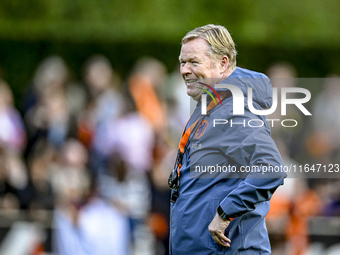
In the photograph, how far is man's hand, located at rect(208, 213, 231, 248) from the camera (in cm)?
291

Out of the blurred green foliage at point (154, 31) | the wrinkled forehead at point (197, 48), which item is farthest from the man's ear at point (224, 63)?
the blurred green foliage at point (154, 31)

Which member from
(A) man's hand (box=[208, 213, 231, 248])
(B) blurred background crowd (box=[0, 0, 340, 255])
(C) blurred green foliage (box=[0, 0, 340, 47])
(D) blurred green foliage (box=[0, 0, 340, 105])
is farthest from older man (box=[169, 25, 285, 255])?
(C) blurred green foliage (box=[0, 0, 340, 47])

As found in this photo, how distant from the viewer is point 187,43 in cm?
328

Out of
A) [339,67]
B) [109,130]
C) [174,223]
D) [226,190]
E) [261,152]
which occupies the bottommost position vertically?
[174,223]

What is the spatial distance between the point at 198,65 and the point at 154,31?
833 cm

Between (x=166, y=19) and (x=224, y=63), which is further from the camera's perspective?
(x=166, y=19)

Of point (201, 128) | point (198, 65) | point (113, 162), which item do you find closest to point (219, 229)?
point (201, 128)

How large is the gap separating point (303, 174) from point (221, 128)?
4098mm

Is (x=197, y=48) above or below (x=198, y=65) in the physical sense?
above

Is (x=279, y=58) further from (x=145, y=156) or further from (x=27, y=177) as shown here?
(x=27, y=177)

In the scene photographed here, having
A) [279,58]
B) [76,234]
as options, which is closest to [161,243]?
[76,234]

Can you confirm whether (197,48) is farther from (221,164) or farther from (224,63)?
(221,164)

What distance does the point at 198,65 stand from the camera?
322cm

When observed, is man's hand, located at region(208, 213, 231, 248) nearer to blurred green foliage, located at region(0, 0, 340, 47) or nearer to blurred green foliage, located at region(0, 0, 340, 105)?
blurred green foliage, located at region(0, 0, 340, 105)
